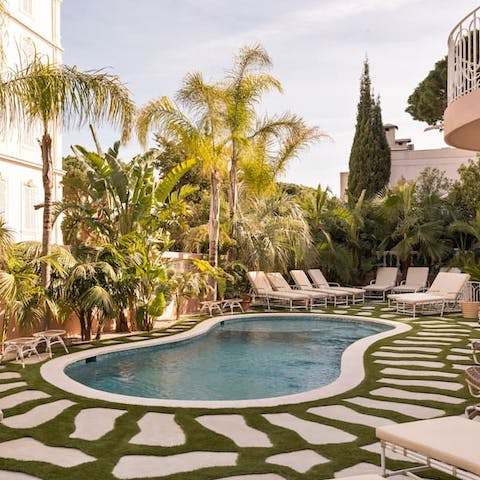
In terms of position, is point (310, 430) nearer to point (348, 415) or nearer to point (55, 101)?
point (348, 415)

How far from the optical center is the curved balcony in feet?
28.1

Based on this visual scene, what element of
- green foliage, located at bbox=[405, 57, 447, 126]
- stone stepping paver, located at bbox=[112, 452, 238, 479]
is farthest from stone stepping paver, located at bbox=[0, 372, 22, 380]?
green foliage, located at bbox=[405, 57, 447, 126]

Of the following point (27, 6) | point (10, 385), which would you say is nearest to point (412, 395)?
point (10, 385)

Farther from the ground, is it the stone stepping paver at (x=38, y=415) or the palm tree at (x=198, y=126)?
the palm tree at (x=198, y=126)

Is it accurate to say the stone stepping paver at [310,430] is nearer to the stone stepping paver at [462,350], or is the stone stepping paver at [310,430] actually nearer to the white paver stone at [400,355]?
the white paver stone at [400,355]

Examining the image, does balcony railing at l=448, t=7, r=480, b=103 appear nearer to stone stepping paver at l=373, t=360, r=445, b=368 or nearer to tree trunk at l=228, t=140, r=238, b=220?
stone stepping paver at l=373, t=360, r=445, b=368

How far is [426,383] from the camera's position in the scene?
7.78 meters

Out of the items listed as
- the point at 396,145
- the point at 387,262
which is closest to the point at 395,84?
the point at 396,145

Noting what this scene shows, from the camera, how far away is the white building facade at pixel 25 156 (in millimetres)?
21000

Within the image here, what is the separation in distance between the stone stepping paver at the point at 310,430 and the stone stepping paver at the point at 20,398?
282 centimetres

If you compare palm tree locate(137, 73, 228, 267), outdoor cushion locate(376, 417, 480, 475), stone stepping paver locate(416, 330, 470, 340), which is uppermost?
palm tree locate(137, 73, 228, 267)

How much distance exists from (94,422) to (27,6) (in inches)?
808

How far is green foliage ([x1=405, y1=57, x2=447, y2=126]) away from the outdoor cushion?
26795mm


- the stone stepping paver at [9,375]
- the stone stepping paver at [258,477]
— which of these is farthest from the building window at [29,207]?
the stone stepping paver at [258,477]
